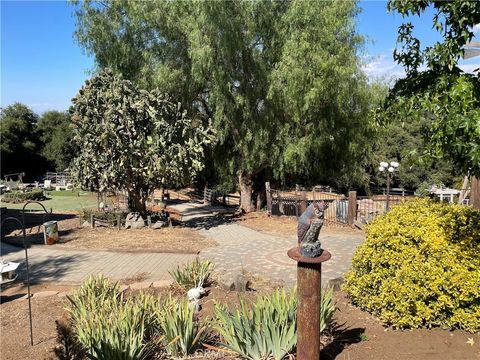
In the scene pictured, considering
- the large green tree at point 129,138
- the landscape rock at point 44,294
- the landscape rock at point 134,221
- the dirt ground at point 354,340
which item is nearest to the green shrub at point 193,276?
the dirt ground at point 354,340

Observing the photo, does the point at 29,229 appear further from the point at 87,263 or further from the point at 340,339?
the point at 340,339

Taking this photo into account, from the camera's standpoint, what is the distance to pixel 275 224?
16.5m

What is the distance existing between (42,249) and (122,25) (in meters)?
10.5

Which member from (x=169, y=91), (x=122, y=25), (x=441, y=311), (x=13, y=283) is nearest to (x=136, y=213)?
(x=169, y=91)

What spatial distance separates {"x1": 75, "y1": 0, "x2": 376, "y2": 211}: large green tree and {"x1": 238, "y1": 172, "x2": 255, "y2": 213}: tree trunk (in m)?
1.47

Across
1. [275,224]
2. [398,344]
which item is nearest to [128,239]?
[275,224]

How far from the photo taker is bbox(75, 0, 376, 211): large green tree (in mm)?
16438

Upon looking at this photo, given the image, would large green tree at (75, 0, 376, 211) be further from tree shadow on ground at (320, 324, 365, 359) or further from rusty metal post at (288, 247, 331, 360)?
rusty metal post at (288, 247, 331, 360)

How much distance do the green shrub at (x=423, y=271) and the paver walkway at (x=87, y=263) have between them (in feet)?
16.2

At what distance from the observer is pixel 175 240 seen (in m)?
13.2

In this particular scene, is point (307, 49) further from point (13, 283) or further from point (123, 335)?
point (123, 335)

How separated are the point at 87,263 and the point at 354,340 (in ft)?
25.3

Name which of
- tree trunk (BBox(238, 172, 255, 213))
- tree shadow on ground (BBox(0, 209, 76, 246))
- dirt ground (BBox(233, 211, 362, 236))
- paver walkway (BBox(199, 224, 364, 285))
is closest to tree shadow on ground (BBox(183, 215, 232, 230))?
dirt ground (BBox(233, 211, 362, 236))

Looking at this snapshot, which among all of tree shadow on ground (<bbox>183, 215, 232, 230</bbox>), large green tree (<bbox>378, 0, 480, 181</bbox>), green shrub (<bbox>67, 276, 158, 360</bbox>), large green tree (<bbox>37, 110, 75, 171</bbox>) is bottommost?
tree shadow on ground (<bbox>183, 215, 232, 230</bbox>)
